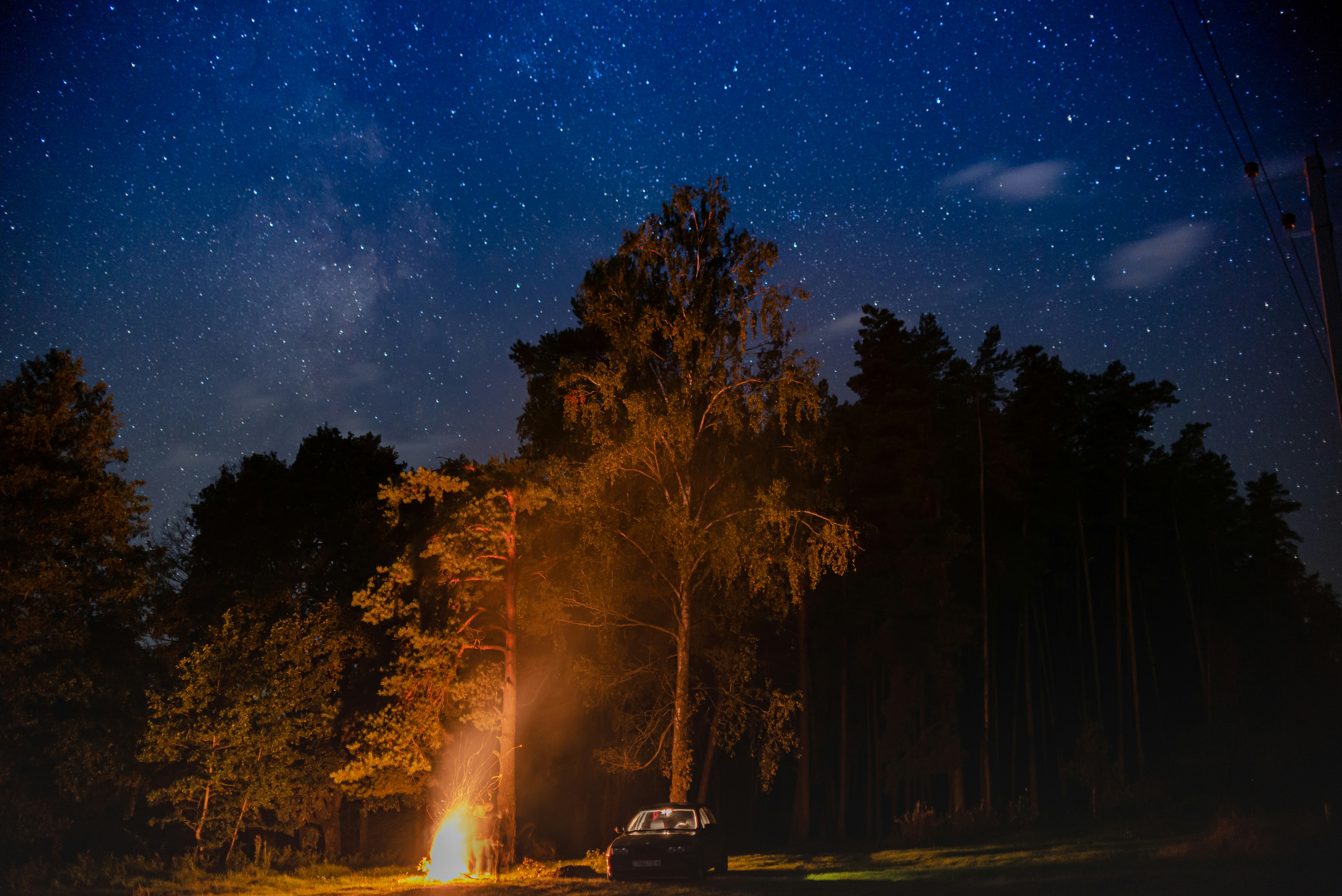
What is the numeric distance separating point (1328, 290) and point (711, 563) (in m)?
11.6

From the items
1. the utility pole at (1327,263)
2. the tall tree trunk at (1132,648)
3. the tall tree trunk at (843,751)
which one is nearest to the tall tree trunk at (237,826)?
the tall tree trunk at (843,751)

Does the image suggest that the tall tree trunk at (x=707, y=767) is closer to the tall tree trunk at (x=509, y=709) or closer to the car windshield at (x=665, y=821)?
the tall tree trunk at (x=509, y=709)

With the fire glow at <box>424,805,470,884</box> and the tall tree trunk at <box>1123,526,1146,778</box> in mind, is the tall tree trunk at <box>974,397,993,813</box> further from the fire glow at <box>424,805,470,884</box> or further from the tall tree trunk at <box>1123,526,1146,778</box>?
Answer: the fire glow at <box>424,805,470,884</box>

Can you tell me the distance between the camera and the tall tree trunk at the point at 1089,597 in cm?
4131

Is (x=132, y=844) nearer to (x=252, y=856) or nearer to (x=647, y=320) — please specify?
(x=252, y=856)

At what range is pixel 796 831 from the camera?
35344 mm

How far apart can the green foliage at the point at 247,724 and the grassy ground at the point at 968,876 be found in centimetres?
308

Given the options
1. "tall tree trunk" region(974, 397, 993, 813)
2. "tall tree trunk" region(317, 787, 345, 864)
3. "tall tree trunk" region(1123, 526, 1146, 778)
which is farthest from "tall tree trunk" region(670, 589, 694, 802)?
"tall tree trunk" region(1123, 526, 1146, 778)

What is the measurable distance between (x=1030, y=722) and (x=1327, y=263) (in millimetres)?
33407

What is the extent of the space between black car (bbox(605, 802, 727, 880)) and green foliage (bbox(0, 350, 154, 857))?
18947mm

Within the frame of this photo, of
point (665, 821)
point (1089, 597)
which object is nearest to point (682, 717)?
point (665, 821)

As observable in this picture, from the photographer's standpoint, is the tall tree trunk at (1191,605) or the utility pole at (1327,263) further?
the tall tree trunk at (1191,605)

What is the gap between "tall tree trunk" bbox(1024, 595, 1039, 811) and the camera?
39794 millimetres

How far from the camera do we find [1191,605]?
142 ft
